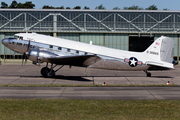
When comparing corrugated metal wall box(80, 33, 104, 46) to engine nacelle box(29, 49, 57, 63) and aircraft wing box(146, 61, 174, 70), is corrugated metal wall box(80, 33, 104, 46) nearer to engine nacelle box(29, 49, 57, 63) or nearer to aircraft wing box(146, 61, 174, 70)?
aircraft wing box(146, 61, 174, 70)

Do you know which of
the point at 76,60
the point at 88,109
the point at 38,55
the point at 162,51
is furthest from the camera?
the point at 162,51

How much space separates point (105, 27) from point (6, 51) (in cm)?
2505

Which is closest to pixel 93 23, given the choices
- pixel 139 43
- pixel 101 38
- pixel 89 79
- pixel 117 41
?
pixel 101 38

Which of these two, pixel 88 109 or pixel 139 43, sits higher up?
Result: pixel 139 43

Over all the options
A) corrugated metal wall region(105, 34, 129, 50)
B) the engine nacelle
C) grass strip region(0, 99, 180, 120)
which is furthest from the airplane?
corrugated metal wall region(105, 34, 129, 50)

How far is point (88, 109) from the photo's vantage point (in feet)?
40.2

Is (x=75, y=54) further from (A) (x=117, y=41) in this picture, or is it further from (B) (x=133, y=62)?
(A) (x=117, y=41)

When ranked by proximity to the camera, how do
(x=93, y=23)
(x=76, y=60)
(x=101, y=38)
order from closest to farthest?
(x=76, y=60) < (x=93, y=23) < (x=101, y=38)

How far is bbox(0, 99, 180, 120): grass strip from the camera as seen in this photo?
10776mm

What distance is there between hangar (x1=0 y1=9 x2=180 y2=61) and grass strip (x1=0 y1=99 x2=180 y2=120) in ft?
149

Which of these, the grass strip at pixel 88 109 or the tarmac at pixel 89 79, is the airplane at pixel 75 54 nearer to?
the tarmac at pixel 89 79

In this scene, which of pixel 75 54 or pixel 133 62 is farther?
pixel 133 62

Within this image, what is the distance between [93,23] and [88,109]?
47.4 metres

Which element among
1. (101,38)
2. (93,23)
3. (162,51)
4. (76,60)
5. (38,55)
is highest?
(93,23)
